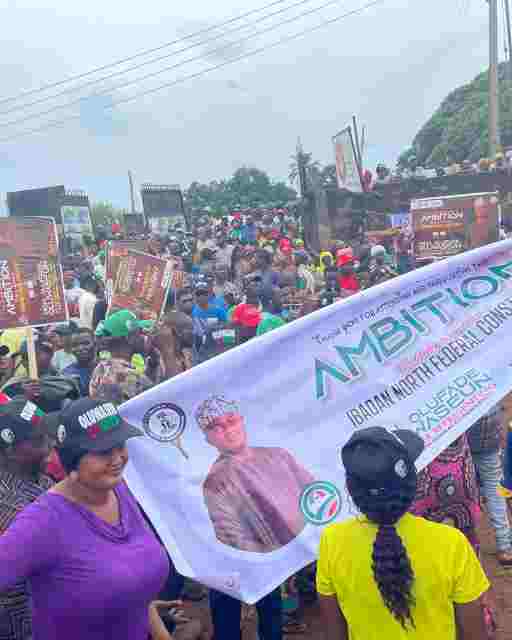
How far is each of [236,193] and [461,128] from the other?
16429 millimetres

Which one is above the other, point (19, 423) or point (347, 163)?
point (347, 163)

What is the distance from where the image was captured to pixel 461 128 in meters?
43.2

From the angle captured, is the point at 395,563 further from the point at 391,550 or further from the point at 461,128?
the point at 461,128

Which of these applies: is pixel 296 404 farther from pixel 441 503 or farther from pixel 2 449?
pixel 2 449

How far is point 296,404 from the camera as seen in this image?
128 inches

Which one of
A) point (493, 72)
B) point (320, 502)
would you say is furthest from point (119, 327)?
point (493, 72)

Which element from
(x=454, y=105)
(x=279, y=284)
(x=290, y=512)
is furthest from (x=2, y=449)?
(x=454, y=105)

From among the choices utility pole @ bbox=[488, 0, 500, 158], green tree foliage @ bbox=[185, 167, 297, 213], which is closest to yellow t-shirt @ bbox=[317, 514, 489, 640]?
utility pole @ bbox=[488, 0, 500, 158]

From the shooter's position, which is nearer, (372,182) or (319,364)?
(319,364)

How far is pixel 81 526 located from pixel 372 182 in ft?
53.7

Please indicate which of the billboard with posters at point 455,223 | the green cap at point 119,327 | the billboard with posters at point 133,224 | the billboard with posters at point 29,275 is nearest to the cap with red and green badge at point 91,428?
the green cap at point 119,327

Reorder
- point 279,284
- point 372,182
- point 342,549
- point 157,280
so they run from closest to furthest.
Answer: point 342,549
point 157,280
point 279,284
point 372,182

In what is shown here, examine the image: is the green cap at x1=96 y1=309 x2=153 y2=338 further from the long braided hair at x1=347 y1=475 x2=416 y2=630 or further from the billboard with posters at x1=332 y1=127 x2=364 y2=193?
the billboard with posters at x1=332 y1=127 x2=364 y2=193

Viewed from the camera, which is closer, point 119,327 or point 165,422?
point 165,422
